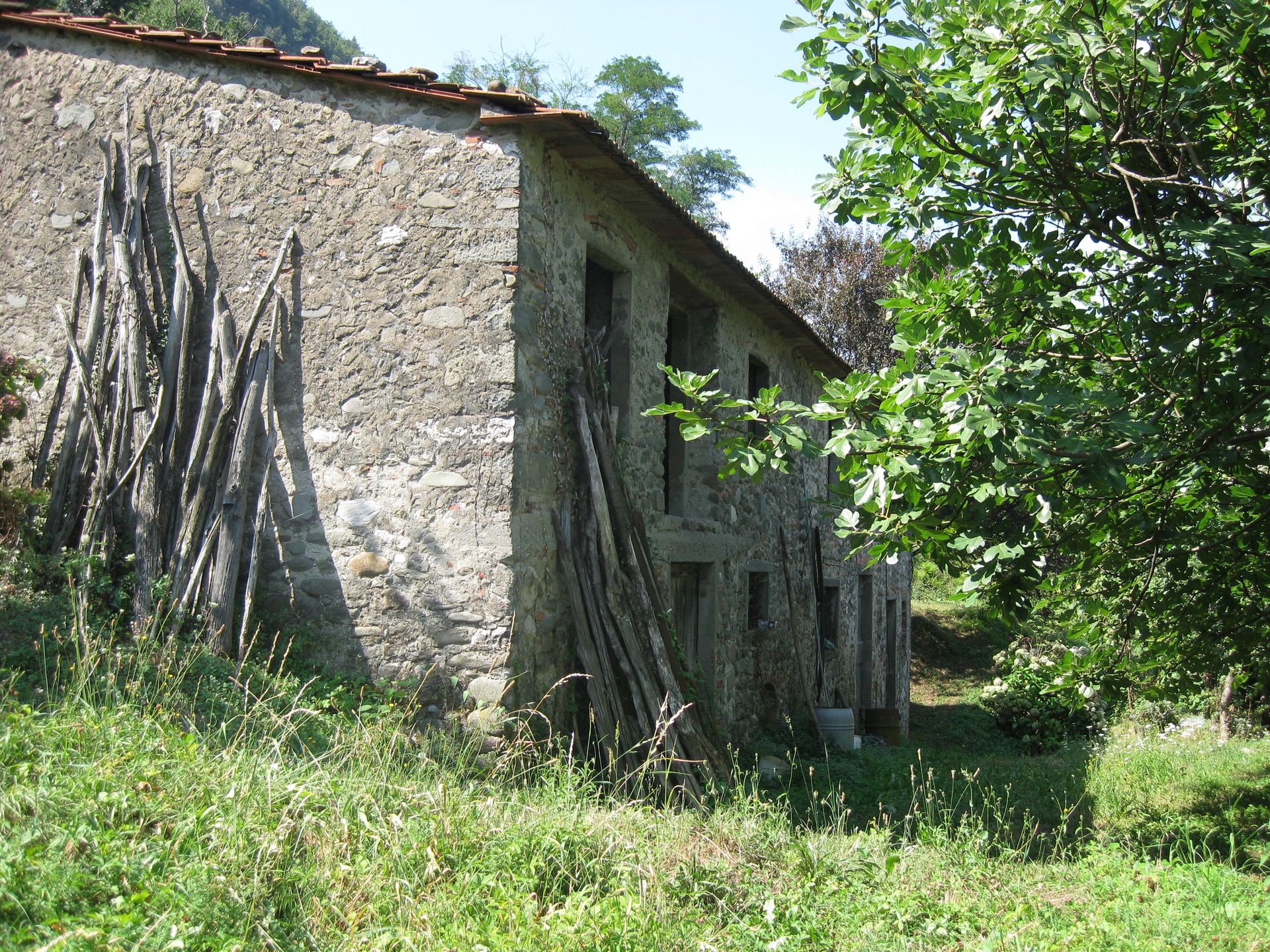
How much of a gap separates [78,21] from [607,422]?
14.7 feet

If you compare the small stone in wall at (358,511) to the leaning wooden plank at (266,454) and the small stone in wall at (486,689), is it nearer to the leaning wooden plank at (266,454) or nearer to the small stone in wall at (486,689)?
the leaning wooden plank at (266,454)

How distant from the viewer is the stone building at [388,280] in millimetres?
5691

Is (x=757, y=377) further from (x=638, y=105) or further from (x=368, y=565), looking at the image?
(x=638, y=105)

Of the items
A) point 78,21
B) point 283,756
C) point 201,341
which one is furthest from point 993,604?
point 78,21

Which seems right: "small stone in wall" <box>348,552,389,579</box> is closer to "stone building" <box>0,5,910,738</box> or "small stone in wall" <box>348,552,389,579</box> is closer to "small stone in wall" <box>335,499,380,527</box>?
"stone building" <box>0,5,910,738</box>

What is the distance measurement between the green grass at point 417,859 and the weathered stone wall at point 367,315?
0.65 m

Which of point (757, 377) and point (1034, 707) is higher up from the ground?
point (757, 377)

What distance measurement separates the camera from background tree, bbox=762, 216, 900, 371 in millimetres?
21562

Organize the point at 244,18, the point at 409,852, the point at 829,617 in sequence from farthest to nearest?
the point at 244,18 < the point at 829,617 < the point at 409,852

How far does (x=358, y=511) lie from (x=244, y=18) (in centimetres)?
1625

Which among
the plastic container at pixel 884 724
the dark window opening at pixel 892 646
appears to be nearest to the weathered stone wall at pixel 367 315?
the plastic container at pixel 884 724

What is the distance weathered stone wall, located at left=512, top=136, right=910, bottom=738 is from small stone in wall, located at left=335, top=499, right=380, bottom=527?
91 centimetres

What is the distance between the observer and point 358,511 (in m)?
5.87

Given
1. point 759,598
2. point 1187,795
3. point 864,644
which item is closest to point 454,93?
point 759,598
